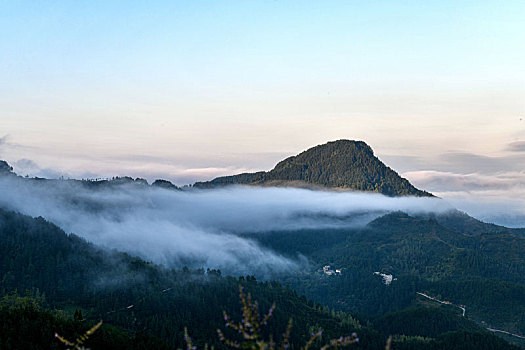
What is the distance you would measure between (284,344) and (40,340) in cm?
18744

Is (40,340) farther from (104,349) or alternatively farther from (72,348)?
(72,348)

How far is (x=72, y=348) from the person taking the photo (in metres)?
27.6

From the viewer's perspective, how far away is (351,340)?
27.2 metres

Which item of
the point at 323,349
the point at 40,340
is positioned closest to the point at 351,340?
the point at 323,349

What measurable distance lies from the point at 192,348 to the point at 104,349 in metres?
194

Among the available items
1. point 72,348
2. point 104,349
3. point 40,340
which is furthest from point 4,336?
point 72,348

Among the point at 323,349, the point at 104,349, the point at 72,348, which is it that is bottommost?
the point at 104,349

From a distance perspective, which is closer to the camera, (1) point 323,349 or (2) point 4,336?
(1) point 323,349

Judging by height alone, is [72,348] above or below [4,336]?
above

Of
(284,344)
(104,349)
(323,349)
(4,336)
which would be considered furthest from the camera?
(104,349)

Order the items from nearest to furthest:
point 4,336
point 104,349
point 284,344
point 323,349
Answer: point 323,349 → point 284,344 → point 4,336 → point 104,349

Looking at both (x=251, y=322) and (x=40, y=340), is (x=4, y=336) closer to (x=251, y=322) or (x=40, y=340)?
(x=40, y=340)

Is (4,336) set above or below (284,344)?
below

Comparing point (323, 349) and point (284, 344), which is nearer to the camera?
point (323, 349)
